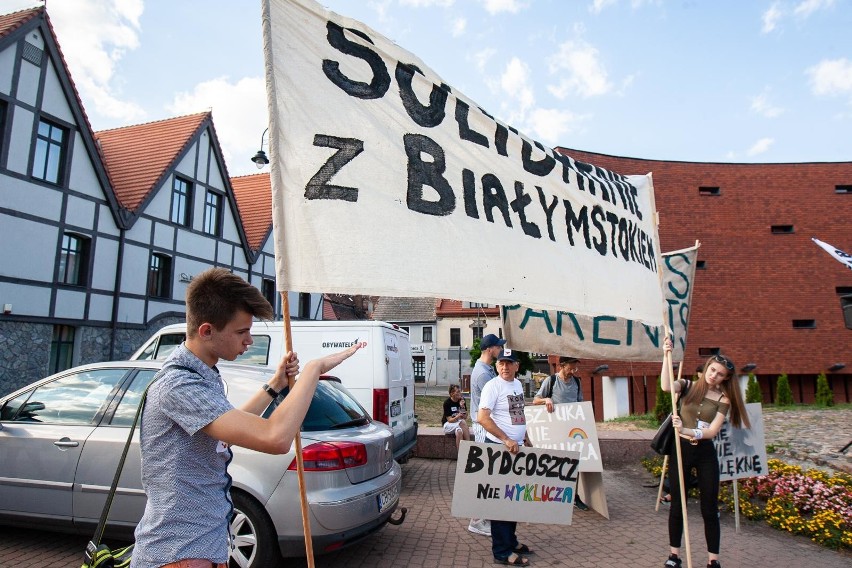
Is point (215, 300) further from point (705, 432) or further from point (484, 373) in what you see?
point (484, 373)

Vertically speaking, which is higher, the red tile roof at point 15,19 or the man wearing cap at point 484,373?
the red tile roof at point 15,19

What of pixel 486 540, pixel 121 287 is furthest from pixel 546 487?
pixel 121 287

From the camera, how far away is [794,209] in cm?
2116

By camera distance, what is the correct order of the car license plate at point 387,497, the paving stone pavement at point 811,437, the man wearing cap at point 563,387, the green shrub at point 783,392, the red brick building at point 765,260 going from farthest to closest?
the red brick building at point 765,260, the green shrub at point 783,392, the paving stone pavement at point 811,437, the man wearing cap at point 563,387, the car license plate at point 387,497

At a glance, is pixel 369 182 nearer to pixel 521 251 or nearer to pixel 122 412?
pixel 521 251

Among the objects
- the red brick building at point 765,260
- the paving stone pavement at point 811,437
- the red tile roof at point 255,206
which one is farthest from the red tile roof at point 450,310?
the paving stone pavement at point 811,437

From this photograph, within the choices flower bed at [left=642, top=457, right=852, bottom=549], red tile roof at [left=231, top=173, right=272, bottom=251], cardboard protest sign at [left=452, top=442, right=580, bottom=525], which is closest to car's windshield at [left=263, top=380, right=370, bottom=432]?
cardboard protest sign at [left=452, top=442, right=580, bottom=525]

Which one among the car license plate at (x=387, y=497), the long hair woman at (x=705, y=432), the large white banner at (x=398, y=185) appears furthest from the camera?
the car license plate at (x=387, y=497)

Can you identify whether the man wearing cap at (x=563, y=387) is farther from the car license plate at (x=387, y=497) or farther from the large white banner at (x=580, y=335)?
the car license plate at (x=387, y=497)

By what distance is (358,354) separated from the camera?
8023 mm

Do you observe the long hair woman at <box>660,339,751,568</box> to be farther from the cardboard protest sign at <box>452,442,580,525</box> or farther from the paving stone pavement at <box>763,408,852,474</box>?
the paving stone pavement at <box>763,408,852,474</box>

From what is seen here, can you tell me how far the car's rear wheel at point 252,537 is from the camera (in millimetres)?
4055

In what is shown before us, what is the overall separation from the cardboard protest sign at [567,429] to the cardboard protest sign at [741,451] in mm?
1295

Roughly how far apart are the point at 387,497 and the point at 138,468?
1995mm
